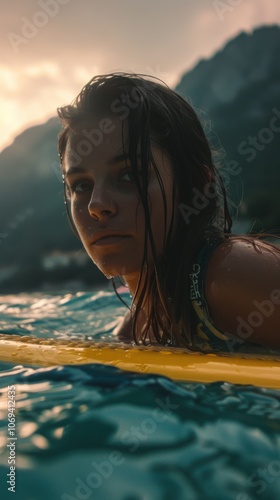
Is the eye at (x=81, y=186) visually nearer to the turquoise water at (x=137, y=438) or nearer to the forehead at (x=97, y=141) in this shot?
the forehead at (x=97, y=141)

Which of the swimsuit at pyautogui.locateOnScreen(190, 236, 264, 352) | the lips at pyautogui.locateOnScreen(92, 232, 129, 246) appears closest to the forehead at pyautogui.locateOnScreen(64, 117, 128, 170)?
the lips at pyautogui.locateOnScreen(92, 232, 129, 246)

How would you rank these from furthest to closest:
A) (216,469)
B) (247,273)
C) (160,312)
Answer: (160,312) → (247,273) → (216,469)

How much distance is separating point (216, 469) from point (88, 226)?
1.16 metres

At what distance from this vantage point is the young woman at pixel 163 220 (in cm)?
165

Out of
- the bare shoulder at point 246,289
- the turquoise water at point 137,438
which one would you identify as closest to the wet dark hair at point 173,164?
the bare shoulder at point 246,289

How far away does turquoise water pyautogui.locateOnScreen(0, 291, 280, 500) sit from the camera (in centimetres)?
76

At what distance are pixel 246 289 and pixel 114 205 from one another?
509 millimetres

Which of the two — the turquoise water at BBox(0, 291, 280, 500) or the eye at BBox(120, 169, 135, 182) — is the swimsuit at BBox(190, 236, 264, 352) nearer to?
the eye at BBox(120, 169, 135, 182)

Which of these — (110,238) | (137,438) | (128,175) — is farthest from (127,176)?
(137,438)

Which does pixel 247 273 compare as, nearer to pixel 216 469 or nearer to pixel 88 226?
pixel 88 226

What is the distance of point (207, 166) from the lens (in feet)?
6.86

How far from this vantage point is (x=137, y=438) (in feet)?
2.90

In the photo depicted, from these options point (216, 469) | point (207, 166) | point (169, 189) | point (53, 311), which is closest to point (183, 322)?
point (169, 189)

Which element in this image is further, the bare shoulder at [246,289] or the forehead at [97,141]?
the forehead at [97,141]
